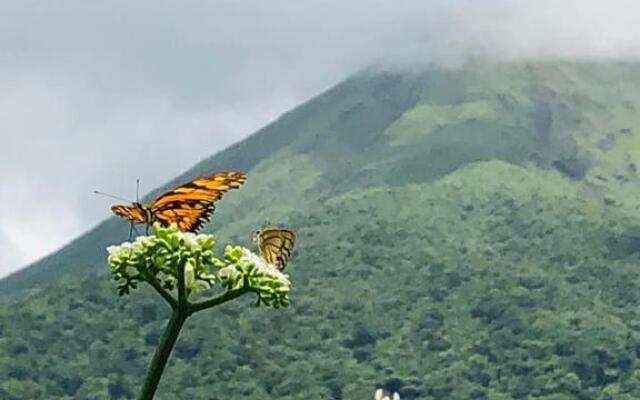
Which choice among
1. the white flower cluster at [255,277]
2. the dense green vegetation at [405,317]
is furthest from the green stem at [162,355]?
the dense green vegetation at [405,317]

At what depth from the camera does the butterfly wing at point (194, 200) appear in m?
4.03

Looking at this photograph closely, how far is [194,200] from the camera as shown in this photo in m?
4.13

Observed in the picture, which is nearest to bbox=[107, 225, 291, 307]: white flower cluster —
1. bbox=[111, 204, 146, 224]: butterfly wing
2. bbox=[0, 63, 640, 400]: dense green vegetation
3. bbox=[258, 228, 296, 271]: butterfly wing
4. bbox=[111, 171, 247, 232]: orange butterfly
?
bbox=[258, 228, 296, 271]: butterfly wing

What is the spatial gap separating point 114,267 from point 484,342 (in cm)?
13223

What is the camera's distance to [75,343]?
438ft

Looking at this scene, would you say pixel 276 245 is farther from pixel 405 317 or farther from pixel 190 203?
pixel 405 317

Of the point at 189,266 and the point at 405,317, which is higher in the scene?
the point at 405,317

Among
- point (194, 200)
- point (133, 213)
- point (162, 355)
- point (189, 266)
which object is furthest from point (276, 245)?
point (162, 355)

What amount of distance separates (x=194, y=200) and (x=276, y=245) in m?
0.27

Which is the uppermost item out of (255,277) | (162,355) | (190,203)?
(190,203)

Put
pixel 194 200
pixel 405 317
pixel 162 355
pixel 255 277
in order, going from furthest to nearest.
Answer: pixel 405 317
pixel 194 200
pixel 255 277
pixel 162 355

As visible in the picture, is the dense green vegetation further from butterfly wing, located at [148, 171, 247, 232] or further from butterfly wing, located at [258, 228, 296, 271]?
butterfly wing, located at [148, 171, 247, 232]

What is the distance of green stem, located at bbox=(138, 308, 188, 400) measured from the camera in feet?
11.3

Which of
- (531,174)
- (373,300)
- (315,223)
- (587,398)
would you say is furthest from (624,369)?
(531,174)
